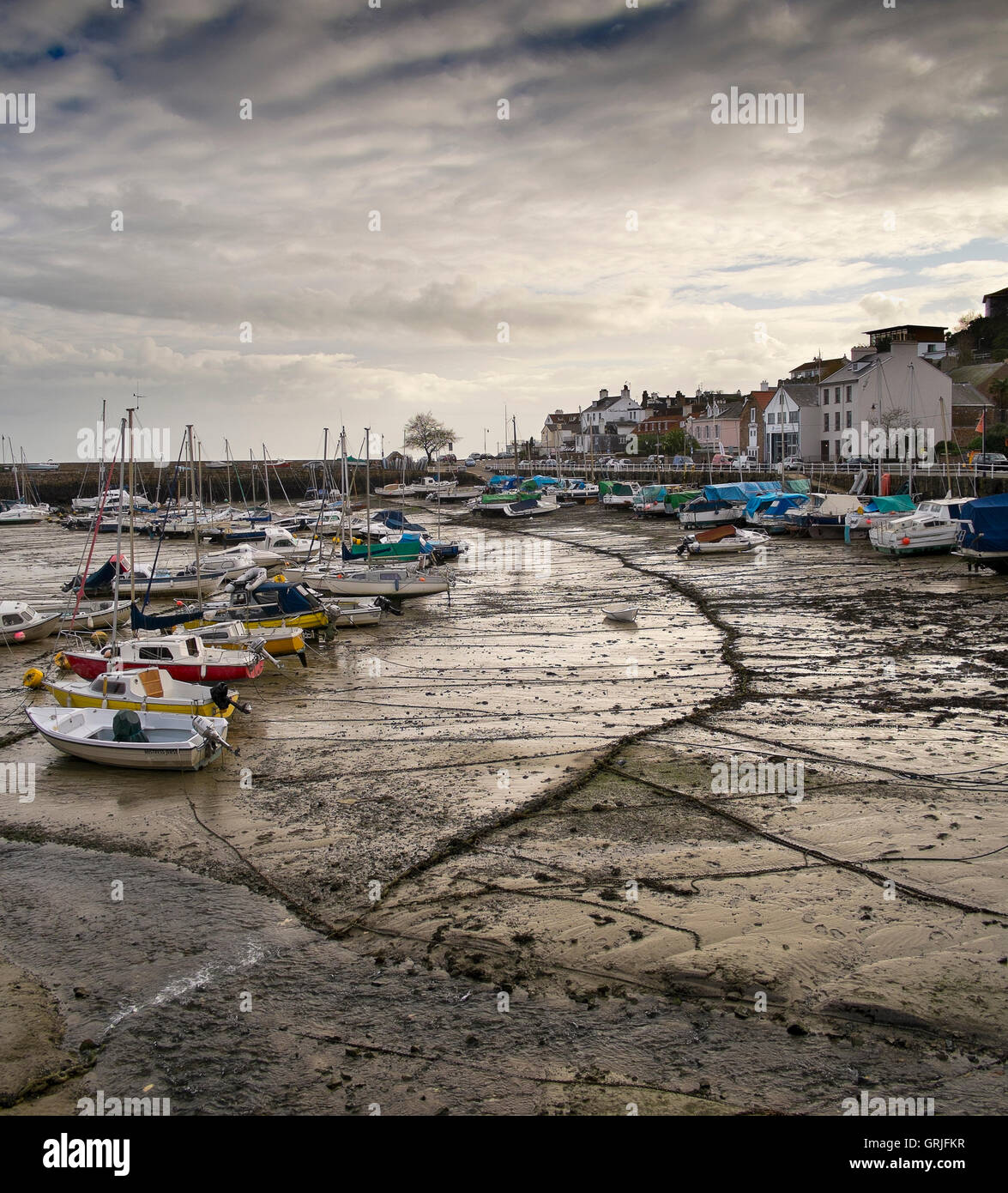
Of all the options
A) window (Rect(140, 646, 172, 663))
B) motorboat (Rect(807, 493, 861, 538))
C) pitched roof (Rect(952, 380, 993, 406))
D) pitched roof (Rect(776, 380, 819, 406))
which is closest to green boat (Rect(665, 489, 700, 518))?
motorboat (Rect(807, 493, 861, 538))

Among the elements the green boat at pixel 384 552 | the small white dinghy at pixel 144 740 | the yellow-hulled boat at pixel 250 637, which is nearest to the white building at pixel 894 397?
the green boat at pixel 384 552

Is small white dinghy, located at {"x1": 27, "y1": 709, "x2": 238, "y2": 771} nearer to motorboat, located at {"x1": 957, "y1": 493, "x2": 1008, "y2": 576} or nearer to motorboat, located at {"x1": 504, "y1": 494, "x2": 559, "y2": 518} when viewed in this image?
motorboat, located at {"x1": 957, "y1": 493, "x2": 1008, "y2": 576}

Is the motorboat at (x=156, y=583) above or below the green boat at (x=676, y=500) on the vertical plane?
below

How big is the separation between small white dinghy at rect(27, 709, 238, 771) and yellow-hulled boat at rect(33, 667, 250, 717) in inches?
28.2

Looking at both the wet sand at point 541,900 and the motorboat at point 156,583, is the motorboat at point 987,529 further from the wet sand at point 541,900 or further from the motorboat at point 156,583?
the motorboat at point 156,583

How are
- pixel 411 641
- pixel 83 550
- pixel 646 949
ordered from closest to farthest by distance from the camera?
pixel 646 949 → pixel 411 641 → pixel 83 550

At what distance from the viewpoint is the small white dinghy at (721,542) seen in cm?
4591

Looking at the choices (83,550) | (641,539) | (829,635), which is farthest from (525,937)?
(83,550)

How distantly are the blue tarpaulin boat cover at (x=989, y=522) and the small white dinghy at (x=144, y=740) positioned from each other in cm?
2689

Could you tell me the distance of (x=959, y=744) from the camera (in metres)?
15.9

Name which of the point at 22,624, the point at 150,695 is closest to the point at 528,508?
the point at 22,624

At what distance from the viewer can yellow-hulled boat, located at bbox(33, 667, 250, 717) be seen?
1855cm
